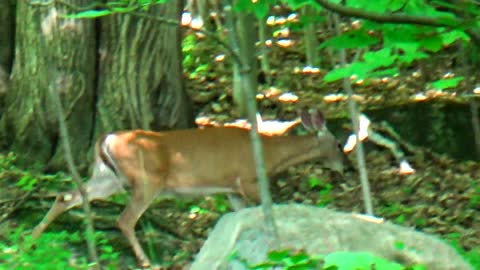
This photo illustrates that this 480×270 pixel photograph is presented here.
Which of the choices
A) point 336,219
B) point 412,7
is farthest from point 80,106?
point 412,7

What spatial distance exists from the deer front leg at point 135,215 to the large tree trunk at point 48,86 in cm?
132

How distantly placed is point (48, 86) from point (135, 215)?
6.01ft

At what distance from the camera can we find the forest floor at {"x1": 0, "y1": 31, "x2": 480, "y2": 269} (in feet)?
34.1

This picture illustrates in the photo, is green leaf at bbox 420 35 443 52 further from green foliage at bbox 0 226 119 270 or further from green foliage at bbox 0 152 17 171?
green foliage at bbox 0 152 17 171

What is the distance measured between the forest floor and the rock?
286cm

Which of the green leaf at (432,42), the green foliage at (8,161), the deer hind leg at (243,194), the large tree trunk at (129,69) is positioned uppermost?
the green leaf at (432,42)

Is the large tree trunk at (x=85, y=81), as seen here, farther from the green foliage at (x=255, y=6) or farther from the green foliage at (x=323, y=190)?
the green foliage at (x=255, y=6)

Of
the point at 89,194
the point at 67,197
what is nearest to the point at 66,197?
the point at 67,197

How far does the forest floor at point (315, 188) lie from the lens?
34.1ft

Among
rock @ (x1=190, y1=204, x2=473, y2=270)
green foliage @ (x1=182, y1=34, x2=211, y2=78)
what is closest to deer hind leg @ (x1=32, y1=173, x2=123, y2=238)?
rock @ (x1=190, y1=204, x2=473, y2=270)

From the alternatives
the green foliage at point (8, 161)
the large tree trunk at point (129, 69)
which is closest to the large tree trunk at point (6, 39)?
the green foliage at point (8, 161)

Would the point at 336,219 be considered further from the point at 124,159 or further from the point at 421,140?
the point at 421,140

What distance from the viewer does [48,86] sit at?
11188 mm

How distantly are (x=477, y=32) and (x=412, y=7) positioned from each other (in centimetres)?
34
